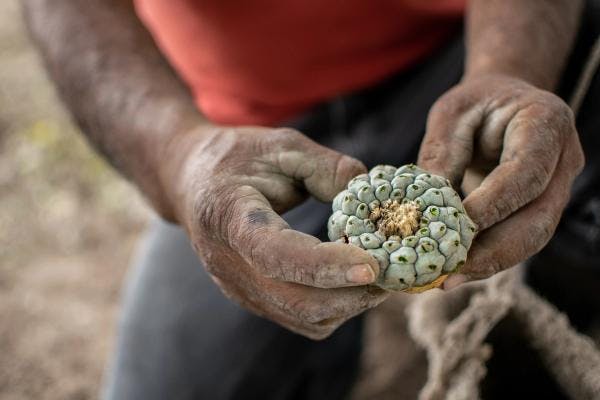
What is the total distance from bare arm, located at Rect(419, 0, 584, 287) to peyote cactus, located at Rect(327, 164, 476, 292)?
7 cm

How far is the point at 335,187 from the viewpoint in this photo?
4.13ft

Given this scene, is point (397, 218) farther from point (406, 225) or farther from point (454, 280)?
point (454, 280)

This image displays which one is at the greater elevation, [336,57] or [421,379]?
[336,57]

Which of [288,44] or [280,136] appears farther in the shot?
[288,44]

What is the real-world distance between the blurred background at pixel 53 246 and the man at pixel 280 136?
662 mm

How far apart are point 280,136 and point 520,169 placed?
0.41 m

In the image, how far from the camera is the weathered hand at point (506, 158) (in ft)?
3.86

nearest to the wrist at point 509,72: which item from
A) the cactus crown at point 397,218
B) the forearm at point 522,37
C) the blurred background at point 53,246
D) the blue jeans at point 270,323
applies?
the forearm at point 522,37

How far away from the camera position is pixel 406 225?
3.62 ft

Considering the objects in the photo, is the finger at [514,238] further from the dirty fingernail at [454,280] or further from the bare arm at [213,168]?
the bare arm at [213,168]

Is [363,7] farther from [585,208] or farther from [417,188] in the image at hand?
[417,188]

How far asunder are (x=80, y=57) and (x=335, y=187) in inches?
34.7

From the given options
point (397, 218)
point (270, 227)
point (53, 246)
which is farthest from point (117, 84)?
point (53, 246)

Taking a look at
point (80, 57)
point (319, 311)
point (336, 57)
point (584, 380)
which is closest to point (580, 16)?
point (336, 57)
